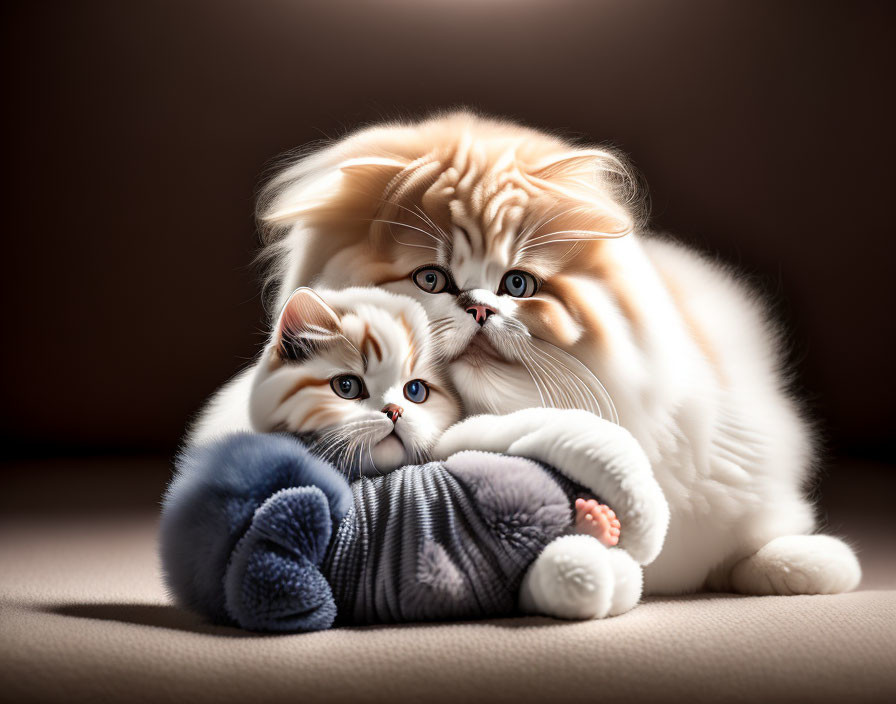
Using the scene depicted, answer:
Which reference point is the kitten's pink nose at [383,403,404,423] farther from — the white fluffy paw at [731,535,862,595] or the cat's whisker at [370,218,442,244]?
the white fluffy paw at [731,535,862,595]

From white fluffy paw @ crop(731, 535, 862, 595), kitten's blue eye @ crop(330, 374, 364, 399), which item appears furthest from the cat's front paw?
white fluffy paw @ crop(731, 535, 862, 595)

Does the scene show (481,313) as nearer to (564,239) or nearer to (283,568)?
(564,239)

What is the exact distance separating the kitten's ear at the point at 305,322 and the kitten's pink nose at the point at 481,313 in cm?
13

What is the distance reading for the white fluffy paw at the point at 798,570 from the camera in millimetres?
1051

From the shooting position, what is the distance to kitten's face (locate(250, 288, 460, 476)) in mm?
919

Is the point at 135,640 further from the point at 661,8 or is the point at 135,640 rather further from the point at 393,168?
the point at 661,8

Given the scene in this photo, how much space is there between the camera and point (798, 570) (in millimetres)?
1052

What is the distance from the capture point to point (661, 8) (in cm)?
195

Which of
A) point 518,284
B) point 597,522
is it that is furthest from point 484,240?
point 597,522

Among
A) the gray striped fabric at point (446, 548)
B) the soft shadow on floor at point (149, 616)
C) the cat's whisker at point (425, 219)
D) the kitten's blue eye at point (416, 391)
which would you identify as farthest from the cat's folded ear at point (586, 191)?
the soft shadow on floor at point (149, 616)

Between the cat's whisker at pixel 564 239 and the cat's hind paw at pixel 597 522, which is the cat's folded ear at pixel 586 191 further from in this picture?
the cat's hind paw at pixel 597 522

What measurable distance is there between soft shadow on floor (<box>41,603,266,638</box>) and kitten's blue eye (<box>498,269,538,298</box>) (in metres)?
0.41

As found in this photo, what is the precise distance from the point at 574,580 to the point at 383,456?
0.20 meters

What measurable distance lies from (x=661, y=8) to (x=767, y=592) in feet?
4.09
